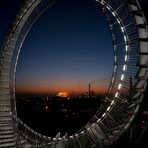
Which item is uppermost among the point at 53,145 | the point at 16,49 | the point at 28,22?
the point at 28,22

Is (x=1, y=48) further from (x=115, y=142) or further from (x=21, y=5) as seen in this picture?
(x=115, y=142)

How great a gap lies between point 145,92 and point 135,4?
285cm

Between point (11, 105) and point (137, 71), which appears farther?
point (11, 105)

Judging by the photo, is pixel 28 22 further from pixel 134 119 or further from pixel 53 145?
pixel 134 119

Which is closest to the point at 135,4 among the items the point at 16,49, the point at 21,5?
the point at 21,5

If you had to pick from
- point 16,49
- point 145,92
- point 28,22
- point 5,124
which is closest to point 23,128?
point 5,124

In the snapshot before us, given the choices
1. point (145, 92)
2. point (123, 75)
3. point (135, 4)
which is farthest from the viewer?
point (123, 75)

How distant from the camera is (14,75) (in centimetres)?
1527

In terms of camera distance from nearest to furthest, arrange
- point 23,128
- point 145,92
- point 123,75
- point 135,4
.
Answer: point 145,92
point 135,4
point 123,75
point 23,128

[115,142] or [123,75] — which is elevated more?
[123,75]

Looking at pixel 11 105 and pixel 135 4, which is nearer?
pixel 135 4

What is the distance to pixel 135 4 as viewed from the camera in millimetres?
9328

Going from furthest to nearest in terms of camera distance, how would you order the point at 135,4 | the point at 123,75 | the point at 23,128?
the point at 23,128, the point at 123,75, the point at 135,4

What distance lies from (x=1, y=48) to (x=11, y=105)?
3037 mm
